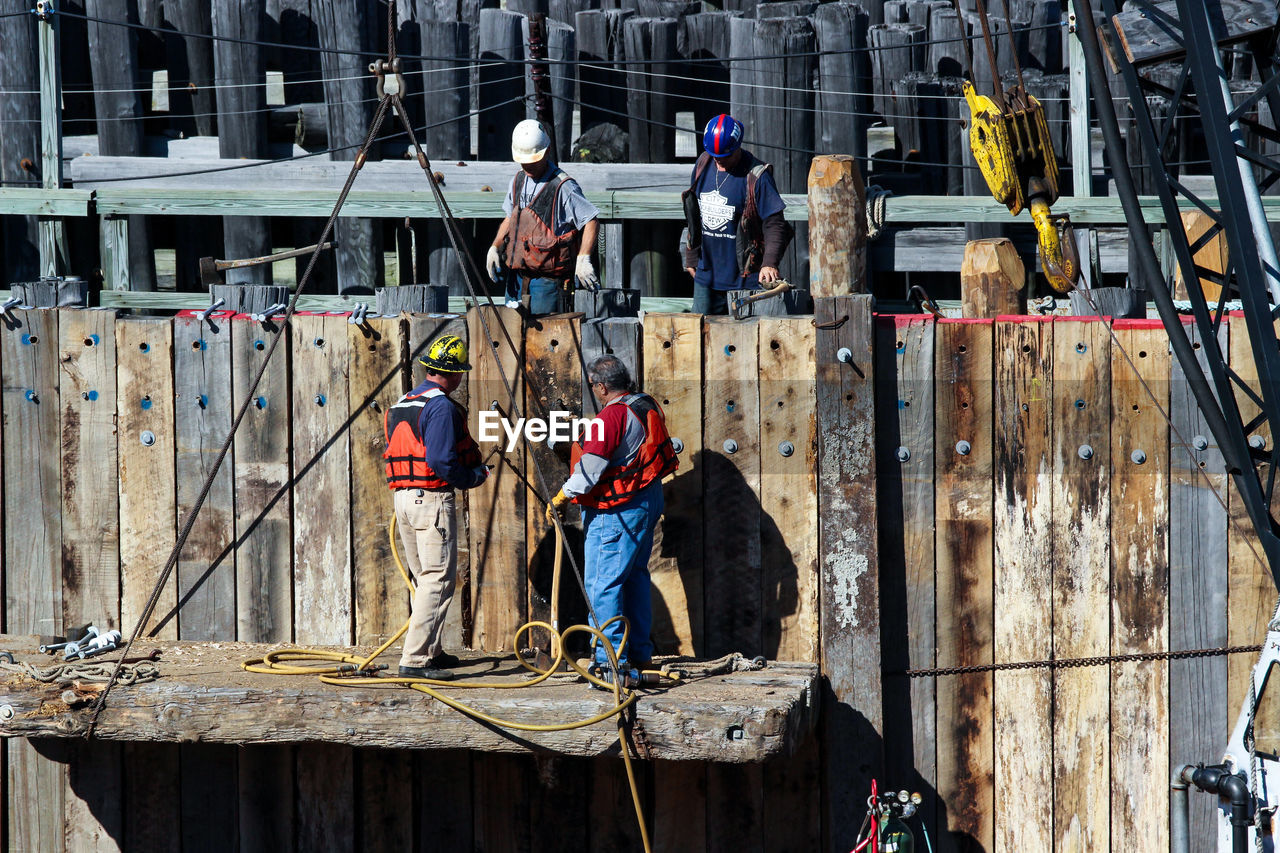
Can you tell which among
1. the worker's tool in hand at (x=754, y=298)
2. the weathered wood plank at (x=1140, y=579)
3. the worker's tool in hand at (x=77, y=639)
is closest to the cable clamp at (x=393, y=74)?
the worker's tool in hand at (x=754, y=298)

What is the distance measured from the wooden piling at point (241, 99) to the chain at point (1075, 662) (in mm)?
6075

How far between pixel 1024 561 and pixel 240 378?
401cm

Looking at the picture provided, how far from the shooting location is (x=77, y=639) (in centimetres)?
704

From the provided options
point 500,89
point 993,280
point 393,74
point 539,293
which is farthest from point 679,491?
point 500,89

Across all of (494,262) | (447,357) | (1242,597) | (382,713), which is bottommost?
(382,713)

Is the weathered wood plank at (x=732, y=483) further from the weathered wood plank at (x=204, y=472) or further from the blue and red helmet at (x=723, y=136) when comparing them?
the weathered wood plank at (x=204, y=472)

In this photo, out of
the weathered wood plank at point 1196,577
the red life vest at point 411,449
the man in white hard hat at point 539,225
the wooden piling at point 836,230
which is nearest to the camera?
the red life vest at point 411,449

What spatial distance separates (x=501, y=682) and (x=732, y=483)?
1487 millimetres

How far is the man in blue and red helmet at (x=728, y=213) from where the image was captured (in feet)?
27.9

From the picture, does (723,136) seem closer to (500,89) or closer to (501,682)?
(500,89)

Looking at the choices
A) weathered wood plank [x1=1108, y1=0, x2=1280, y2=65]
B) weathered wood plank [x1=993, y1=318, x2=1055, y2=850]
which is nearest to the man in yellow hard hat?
weathered wood plank [x1=993, y1=318, x2=1055, y2=850]

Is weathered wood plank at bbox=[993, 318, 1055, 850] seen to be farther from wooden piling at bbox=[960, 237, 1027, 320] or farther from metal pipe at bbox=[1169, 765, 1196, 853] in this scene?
metal pipe at bbox=[1169, 765, 1196, 853]

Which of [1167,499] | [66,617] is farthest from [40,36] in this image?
[1167,499]

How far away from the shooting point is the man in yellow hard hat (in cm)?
640
